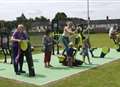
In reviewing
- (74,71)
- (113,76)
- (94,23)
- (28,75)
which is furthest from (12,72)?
(94,23)

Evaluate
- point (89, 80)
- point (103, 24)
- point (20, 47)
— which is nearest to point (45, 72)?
point (20, 47)

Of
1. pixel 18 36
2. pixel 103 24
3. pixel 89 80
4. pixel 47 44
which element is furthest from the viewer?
pixel 103 24

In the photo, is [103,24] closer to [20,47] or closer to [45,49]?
[45,49]

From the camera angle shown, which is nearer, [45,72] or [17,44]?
[17,44]

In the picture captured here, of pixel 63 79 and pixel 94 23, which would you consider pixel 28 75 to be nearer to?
Result: pixel 63 79

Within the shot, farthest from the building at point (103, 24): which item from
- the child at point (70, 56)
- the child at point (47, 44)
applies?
the child at point (47, 44)

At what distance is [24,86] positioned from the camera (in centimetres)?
1056

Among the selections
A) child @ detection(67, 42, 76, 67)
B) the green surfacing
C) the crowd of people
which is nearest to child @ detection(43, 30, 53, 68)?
the crowd of people

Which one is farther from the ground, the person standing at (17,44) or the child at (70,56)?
the person standing at (17,44)

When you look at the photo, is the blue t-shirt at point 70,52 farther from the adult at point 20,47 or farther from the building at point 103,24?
the building at point 103,24

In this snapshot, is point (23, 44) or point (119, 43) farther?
point (119, 43)

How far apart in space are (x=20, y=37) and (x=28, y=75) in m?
1.36

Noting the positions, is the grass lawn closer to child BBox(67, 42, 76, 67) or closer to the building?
child BBox(67, 42, 76, 67)

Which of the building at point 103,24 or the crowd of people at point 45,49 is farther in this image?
the building at point 103,24
